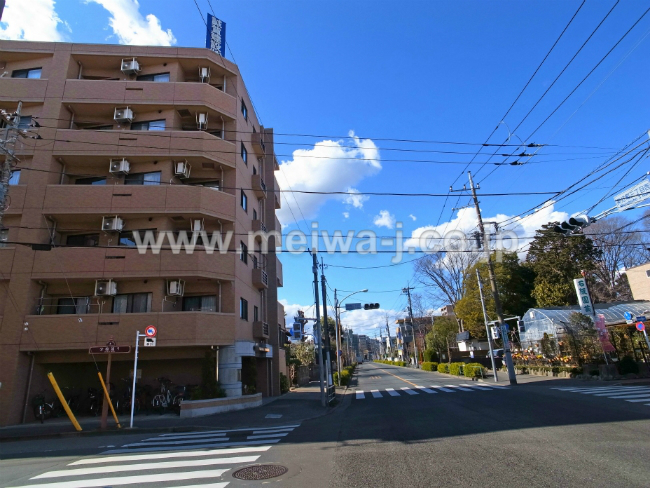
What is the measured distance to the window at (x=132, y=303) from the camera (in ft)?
59.1

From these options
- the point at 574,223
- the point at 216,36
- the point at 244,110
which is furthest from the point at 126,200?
the point at 574,223

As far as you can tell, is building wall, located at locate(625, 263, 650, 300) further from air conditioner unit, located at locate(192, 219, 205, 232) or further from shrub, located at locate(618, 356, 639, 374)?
air conditioner unit, located at locate(192, 219, 205, 232)

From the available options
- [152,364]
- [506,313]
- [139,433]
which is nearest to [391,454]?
[139,433]

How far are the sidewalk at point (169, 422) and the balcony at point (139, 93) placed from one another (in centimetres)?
1529

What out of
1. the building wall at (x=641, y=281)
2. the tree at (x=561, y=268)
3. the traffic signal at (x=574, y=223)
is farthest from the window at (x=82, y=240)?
the building wall at (x=641, y=281)

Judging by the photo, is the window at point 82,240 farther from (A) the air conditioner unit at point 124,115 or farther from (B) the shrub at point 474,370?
(B) the shrub at point 474,370

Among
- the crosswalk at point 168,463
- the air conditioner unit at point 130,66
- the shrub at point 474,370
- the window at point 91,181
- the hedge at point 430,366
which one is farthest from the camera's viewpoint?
the hedge at point 430,366

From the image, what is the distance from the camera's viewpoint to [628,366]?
2034cm

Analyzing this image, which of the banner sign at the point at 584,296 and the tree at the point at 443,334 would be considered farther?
the tree at the point at 443,334

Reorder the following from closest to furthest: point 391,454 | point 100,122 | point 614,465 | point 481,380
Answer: point 614,465 < point 391,454 < point 100,122 < point 481,380

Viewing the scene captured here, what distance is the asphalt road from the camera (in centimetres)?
596

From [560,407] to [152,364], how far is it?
17.1 m

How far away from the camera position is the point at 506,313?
4241cm

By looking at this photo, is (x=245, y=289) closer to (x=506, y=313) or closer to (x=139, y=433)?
(x=139, y=433)
